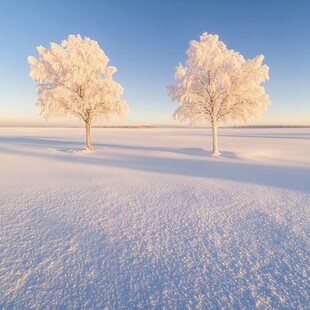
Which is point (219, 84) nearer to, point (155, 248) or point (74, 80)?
point (74, 80)

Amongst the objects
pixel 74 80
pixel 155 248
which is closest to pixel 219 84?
pixel 74 80

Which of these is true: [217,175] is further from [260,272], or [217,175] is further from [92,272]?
[92,272]

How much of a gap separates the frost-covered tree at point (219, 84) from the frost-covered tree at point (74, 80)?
262 inches

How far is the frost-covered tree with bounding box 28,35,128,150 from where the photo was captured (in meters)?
17.2

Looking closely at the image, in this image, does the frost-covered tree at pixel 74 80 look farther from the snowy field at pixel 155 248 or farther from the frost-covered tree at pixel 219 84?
the snowy field at pixel 155 248

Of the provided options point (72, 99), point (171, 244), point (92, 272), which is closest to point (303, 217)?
point (171, 244)

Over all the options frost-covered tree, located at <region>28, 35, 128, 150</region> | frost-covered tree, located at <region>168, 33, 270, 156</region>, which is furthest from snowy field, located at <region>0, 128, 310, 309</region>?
frost-covered tree, located at <region>28, 35, 128, 150</region>

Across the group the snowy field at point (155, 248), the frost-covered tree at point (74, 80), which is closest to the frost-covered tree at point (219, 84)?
the frost-covered tree at point (74, 80)

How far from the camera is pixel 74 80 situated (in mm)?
16906

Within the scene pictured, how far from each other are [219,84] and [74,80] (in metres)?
12.1

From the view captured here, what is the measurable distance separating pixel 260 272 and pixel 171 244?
1.50 metres

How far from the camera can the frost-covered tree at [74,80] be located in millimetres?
17172

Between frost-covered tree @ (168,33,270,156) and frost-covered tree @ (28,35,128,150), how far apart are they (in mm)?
6654

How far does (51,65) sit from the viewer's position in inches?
699
